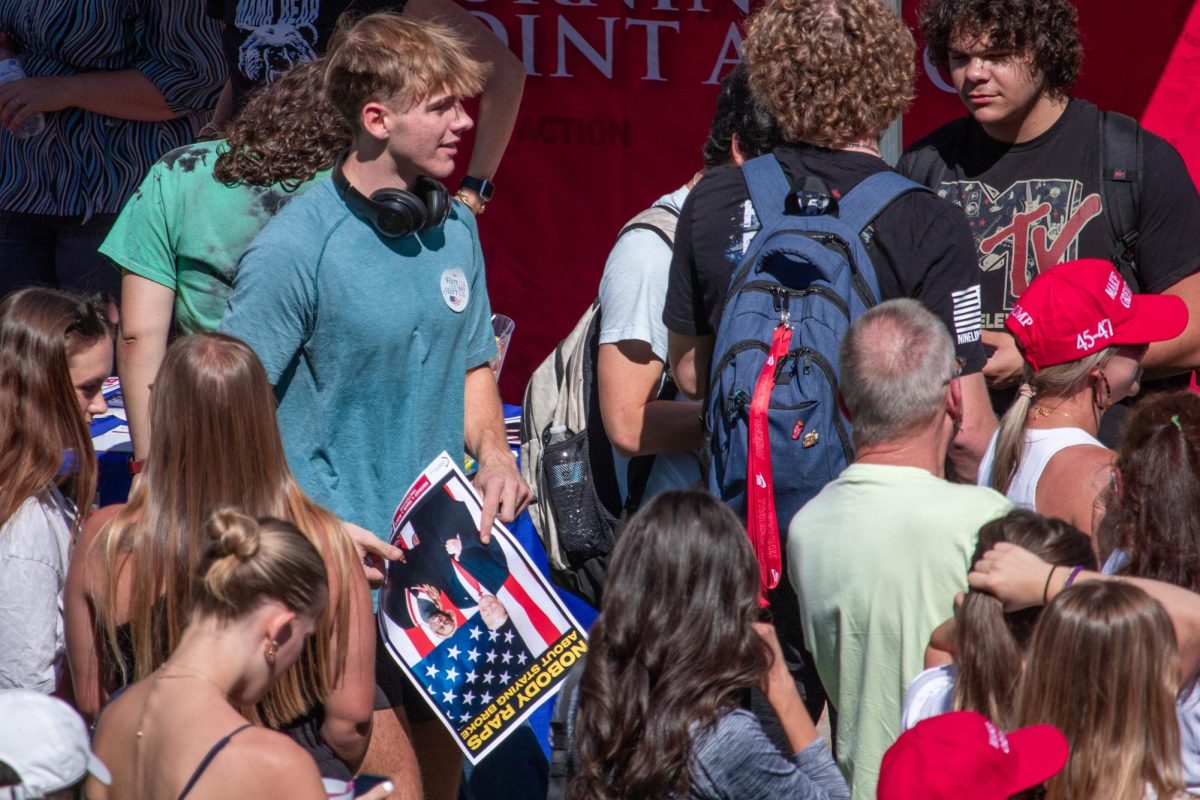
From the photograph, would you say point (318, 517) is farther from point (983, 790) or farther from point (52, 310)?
point (983, 790)

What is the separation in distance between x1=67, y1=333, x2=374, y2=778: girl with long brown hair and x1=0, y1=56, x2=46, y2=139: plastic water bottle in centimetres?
210

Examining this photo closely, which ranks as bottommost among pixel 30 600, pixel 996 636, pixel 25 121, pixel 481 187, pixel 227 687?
pixel 30 600

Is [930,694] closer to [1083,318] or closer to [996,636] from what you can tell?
[996,636]

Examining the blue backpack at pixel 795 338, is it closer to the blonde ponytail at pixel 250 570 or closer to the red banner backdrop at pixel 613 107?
the blonde ponytail at pixel 250 570

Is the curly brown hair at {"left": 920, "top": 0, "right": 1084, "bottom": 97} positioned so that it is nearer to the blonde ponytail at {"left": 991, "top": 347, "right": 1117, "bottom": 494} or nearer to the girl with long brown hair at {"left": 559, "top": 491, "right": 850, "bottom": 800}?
the blonde ponytail at {"left": 991, "top": 347, "right": 1117, "bottom": 494}

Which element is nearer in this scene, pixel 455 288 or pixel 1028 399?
pixel 1028 399

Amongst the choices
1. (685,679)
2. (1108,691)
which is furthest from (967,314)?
(685,679)

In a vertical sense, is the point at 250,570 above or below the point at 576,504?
above

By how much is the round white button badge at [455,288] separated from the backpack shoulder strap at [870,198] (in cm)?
84

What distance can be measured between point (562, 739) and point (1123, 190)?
6.44 feet

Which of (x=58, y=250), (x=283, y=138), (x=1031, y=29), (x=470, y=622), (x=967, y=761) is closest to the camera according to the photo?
(x=967, y=761)

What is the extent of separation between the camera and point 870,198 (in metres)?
2.93

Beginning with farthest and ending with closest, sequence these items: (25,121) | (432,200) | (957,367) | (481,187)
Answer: (25,121), (481,187), (432,200), (957,367)

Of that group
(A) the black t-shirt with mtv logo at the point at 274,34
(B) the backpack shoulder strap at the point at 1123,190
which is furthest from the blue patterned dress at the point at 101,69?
(B) the backpack shoulder strap at the point at 1123,190
